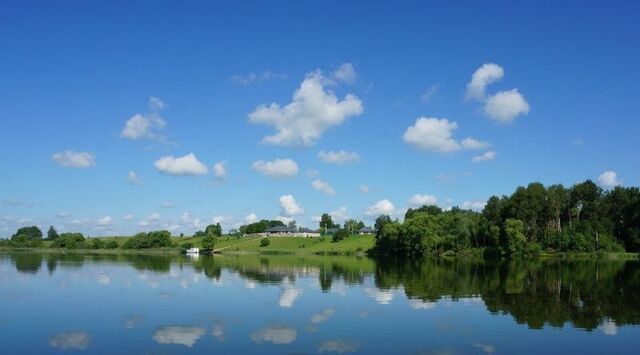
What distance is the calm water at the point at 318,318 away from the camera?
26828 millimetres

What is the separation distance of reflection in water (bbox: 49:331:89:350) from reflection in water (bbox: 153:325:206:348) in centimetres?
334

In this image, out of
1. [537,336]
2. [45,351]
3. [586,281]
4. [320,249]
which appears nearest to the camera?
[45,351]

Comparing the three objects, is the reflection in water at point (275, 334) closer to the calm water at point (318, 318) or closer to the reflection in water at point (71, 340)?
the calm water at point (318, 318)

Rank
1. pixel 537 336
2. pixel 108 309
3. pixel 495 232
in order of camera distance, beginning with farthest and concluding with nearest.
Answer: pixel 495 232, pixel 108 309, pixel 537 336

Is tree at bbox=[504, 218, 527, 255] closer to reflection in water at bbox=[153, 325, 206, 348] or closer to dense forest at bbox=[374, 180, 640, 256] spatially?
dense forest at bbox=[374, 180, 640, 256]

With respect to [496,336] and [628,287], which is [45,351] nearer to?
[496,336]

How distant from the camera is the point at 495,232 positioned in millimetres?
147500

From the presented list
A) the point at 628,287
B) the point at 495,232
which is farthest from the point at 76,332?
the point at 495,232

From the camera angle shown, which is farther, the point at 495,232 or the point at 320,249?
the point at 320,249

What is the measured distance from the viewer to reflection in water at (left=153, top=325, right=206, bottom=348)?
1078 inches

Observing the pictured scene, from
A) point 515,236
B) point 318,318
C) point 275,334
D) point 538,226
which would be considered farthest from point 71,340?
point 538,226

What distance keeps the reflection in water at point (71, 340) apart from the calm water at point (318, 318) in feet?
0.16

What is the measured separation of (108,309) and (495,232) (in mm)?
→ 123847

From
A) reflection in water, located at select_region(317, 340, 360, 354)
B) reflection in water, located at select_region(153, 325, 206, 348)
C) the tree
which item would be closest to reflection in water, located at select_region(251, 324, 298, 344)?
reflection in water, located at select_region(317, 340, 360, 354)
